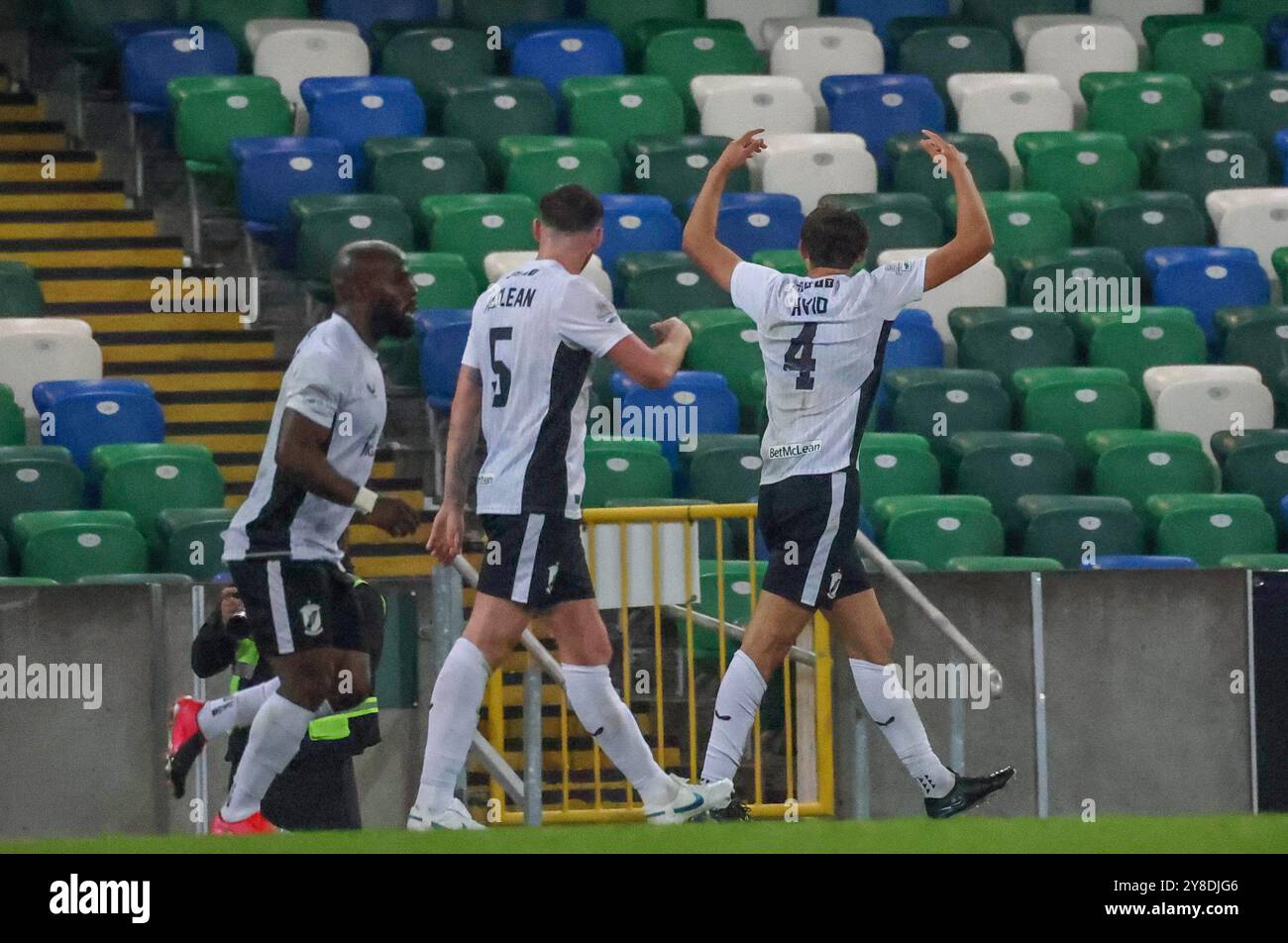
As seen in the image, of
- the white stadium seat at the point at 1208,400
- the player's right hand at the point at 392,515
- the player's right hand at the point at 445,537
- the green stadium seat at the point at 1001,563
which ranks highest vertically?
the white stadium seat at the point at 1208,400

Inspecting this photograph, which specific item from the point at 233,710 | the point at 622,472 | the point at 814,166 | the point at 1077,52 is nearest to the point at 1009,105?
the point at 1077,52

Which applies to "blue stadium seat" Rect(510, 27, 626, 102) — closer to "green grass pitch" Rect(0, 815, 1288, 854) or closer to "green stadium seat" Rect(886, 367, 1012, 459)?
"green stadium seat" Rect(886, 367, 1012, 459)

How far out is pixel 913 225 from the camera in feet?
40.7

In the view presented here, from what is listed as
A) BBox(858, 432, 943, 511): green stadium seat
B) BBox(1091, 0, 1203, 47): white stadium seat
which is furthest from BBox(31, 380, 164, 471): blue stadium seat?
BBox(1091, 0, 1203, 47): white stadium seat

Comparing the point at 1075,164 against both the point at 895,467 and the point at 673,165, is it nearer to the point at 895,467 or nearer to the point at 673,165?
the point at 673,165

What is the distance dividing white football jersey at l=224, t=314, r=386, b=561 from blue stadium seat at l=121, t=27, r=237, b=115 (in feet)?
20.0

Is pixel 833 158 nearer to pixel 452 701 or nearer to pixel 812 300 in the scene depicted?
pixel 812 300

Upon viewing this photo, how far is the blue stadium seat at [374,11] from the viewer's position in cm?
1384

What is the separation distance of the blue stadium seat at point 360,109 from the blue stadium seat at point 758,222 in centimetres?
154

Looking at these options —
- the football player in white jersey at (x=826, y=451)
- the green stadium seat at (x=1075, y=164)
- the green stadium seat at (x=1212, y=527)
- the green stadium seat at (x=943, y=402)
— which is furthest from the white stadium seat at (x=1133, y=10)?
the football player in white jersey at (x=826, y=451)

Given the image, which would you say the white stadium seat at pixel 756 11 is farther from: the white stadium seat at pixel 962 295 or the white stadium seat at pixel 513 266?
the white stadium seat at pixel 513 266
